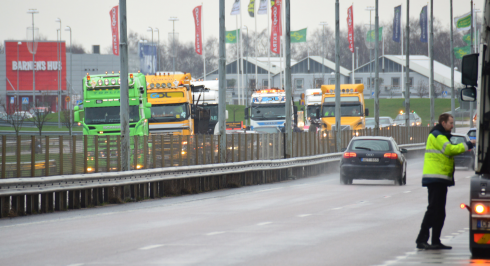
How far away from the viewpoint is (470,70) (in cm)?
908

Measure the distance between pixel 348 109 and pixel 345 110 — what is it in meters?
0.19

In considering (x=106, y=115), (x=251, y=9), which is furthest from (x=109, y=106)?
(x=251, y=9)

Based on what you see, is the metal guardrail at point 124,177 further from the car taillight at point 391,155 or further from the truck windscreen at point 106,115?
the truck windscreen at point 106,115

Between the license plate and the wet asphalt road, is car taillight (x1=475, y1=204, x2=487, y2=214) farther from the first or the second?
the license plate

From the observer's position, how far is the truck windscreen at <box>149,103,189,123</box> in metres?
33.4

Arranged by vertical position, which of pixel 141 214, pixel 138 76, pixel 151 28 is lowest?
pixel 141 214

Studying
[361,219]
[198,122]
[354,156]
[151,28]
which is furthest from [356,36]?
[361,219]

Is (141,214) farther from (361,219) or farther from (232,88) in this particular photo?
(232,88)

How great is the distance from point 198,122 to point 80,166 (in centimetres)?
1936

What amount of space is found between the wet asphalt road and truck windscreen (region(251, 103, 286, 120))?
26.0 metres

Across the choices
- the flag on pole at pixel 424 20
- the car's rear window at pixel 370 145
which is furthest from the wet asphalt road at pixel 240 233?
the flag on pole at pixel 424 20

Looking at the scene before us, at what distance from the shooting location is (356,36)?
157 m

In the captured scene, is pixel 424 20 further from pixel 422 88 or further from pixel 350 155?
pixel 422 88

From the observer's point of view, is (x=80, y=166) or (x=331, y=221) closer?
(x=331, y=221)
